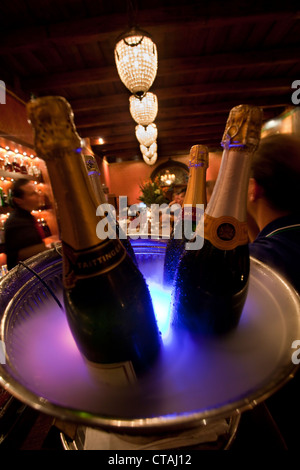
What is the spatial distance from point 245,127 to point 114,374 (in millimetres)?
366

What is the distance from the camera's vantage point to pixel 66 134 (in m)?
0.24

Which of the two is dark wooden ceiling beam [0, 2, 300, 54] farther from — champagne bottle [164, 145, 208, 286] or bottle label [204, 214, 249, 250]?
bottle label [204, 214, 249, 250]

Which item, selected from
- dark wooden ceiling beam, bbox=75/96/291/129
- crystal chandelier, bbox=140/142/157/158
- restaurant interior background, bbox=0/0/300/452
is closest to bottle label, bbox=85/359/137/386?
restaurant interior background, bbox=0/0/300/452

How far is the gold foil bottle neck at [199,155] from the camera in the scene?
1.58 ft

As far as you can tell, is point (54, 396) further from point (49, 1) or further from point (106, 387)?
point (49, 1)

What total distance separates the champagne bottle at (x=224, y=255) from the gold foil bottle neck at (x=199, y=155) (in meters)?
0.14

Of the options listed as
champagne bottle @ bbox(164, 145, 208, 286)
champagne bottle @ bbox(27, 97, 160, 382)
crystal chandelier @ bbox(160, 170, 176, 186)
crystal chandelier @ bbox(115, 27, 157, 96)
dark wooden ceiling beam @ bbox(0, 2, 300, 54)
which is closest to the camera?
champagne bottle @ bbox(27, 97, 160, 382)

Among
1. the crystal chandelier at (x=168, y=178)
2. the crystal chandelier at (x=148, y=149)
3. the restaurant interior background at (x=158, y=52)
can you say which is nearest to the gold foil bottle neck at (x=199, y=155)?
the restaurant interior background at (x=158, y=52)

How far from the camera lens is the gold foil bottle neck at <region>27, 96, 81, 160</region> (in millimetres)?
237

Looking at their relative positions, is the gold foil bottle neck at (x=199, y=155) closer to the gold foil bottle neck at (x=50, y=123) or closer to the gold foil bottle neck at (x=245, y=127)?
the gold foil bottle neck at (x=245, y=127)

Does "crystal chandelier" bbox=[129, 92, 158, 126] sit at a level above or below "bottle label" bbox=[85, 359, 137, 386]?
above

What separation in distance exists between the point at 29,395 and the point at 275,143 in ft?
2.99

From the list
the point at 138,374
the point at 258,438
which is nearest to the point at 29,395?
the point at 138,374

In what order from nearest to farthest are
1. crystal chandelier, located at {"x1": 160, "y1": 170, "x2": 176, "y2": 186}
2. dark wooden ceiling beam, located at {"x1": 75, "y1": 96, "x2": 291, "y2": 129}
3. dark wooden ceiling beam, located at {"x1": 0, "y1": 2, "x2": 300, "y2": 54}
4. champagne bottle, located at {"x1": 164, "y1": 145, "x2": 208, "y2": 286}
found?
1. champagne bottle, located at {"x1": 164, "y1": 145, "x2": 208, "y2": 286}
2. dark wooden ceiling beam, located at {"x1": 0, "y1": 2, "x2": 300, "y2": 54}
3. dark wooden ceiling beam, located at {"x1": 75, "y1": 96, "x2": 291, "y2": 129}
4. crystal chandelier, located at {"x1": 160, "y1": 170, "x2": 176, "y2": 186}
